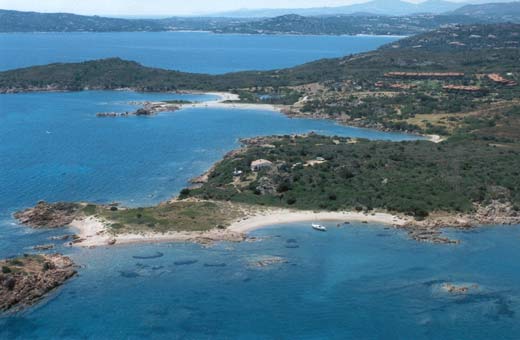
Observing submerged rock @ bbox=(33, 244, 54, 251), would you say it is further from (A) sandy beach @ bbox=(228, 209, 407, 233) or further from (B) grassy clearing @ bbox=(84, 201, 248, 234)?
(A) sandy beach @ bbox=(228, 209, 407, 233)

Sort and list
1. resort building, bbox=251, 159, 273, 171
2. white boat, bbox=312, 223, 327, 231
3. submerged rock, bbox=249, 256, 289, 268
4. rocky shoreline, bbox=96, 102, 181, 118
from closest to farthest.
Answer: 1. submerged rock, bbox=249, 256, 289, 268
2. white boat, bbox=312, 223, 327, 231
3. resort building, bbox=251, 159, 273, 171
4. rocky shoreline, bbox=96, 102, 181, 118

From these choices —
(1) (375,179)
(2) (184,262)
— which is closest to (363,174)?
(1) (375,179)

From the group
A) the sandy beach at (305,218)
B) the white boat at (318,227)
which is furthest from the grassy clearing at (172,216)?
the white boat at (318,227)

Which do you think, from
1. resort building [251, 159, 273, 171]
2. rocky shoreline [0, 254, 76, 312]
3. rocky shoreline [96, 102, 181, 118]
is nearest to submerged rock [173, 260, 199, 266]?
rocky shoreline [0, 254, 76, 312]

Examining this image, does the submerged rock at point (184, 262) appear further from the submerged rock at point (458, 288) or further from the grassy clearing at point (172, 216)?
the submerged rock at point (458, 288)

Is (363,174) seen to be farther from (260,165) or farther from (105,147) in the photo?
(105,147)
